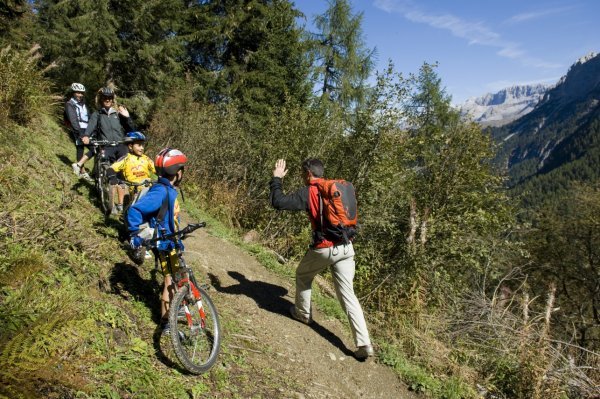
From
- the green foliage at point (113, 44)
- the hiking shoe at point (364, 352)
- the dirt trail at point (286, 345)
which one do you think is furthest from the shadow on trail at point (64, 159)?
the hiking shoe at point (364, 352)

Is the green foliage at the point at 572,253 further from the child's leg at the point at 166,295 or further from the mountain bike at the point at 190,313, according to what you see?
the child's leg at the point at 166,295

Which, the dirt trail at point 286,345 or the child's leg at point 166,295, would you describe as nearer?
the child's leg at point 166,295

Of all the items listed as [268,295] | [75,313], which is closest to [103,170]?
[268,295]

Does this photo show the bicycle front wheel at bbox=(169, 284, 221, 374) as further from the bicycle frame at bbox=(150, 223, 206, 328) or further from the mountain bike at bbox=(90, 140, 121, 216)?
the mountain bike at bbox=(90, 140, 121, 216)

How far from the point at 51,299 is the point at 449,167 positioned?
1137cm

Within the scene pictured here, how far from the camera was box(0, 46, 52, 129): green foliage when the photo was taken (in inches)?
326

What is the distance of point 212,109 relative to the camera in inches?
564

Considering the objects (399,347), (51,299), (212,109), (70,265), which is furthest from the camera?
(212,109)

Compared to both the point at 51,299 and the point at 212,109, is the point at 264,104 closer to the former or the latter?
the point at 212,109

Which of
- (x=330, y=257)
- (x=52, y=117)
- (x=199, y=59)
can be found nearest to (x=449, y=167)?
Answer: (x=330, y=257)

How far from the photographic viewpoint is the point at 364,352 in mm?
5465

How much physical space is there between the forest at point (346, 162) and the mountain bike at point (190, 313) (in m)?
1.41

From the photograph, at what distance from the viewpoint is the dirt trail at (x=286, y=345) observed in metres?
4.76

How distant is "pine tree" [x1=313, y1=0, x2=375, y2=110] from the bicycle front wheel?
23.1 m
